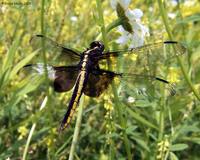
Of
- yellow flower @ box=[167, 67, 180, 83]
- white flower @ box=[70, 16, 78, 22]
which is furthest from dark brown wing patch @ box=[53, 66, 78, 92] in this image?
white flower @ box=[70, 16, 78, 22]

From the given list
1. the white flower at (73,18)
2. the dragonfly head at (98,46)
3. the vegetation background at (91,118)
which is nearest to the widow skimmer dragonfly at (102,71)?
the dragonfly head at (98,46)

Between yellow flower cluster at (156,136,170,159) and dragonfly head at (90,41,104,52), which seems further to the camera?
yellow flower cluster at (156,136,170,159)

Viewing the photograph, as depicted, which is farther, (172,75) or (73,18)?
(73,18)

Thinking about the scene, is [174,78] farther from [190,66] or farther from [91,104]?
[91,104]

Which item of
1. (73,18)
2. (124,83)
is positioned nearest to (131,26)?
(124,83)

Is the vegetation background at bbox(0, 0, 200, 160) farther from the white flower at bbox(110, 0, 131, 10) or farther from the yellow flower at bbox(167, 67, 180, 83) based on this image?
the white flower at bbox(110, 0, 131, 10)

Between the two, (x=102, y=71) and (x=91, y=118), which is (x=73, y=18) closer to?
(x=91, y=118)

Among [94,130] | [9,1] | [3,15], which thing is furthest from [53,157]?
[3,15]

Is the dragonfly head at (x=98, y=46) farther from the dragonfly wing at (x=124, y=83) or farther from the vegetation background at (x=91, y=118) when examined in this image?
the vegetation background at (x=91, y=118)
